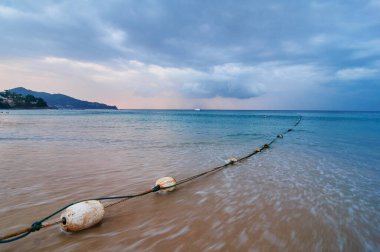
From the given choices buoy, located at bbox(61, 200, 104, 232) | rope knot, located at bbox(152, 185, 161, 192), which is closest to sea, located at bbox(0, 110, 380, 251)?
buoy, located at bbox(61, 200, 104, 232)

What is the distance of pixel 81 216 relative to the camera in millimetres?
3566

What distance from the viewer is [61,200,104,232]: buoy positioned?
352 centimetres

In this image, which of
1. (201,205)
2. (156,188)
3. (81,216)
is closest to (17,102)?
(156,188)

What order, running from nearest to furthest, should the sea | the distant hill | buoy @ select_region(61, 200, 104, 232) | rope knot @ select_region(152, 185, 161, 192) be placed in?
the sea < buoy @ select_region(61, 200, 104, 232) < rope knot @ select_region(152, 185, 161, 192) < the distant hill

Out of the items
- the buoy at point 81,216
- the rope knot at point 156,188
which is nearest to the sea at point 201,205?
the buoy at point 81,216

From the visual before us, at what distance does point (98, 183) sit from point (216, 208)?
3549 mm

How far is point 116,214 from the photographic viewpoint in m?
4.28

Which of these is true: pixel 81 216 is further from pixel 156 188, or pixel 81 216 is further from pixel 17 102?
pixel 17 102

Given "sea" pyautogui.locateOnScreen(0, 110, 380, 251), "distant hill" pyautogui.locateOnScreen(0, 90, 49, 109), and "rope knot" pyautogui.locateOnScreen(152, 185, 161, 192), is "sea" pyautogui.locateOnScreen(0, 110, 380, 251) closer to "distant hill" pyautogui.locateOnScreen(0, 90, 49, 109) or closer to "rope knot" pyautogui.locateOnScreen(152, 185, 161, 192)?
"rope knot" pyautogui.locateOnScreen(152, 185, 161, 192)

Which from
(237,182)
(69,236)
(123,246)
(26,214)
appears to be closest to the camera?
(123,246)

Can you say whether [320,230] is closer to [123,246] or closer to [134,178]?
[123,246]

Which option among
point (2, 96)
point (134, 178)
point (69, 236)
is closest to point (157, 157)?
point (134, 178)

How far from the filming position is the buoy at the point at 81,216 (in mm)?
3516

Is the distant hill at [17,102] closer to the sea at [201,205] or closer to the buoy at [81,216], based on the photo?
the sea at [201,205]
